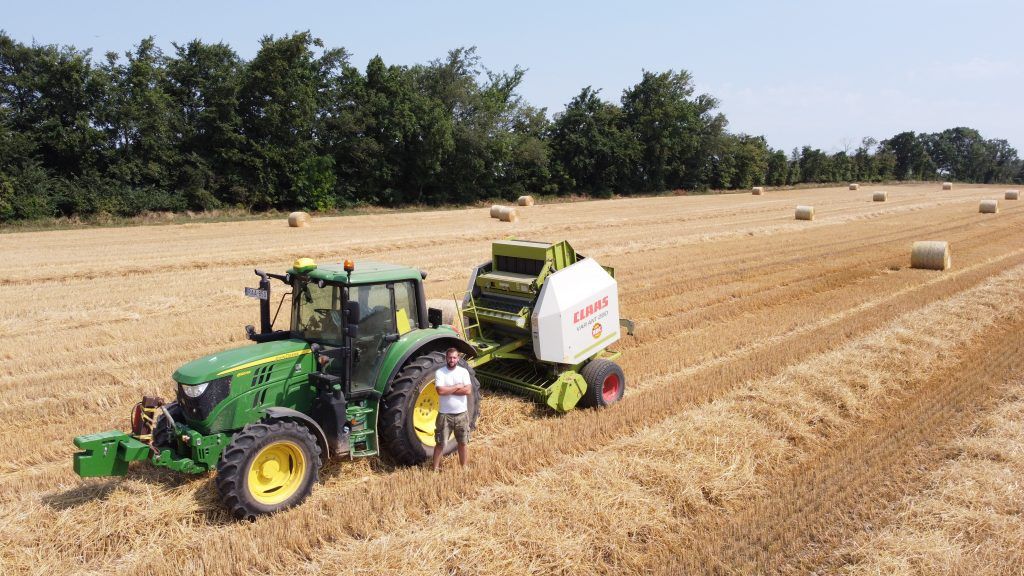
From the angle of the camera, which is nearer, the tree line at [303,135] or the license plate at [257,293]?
the license plate at [257,293]

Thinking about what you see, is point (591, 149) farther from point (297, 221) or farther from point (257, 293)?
point (257, 293)

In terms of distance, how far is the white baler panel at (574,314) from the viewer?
7.17 m

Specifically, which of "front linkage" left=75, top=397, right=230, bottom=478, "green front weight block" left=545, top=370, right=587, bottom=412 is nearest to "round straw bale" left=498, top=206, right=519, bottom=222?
"green front weight block" left=545, top=370, right=587, bottom=412

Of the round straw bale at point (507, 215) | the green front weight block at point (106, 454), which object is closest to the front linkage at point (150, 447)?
the green front weight block at point (106, 454)

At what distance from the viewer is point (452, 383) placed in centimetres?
582

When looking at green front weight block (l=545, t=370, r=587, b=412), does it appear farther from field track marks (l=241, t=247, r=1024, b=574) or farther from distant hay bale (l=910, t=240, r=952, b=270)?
distant hay bale (l=910, t=240, r=952, b=270)

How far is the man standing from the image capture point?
581 cm

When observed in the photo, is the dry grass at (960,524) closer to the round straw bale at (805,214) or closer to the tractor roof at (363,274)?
the tractor roof at (363,274)

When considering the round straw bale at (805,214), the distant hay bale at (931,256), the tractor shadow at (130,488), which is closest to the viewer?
the tractor shadow at (130,488)

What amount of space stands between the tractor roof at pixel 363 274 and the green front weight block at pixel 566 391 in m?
1.87

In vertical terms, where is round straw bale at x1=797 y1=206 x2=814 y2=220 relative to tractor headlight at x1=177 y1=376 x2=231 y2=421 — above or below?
above

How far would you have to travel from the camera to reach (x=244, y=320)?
1143cm

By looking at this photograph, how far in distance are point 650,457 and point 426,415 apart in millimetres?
2049

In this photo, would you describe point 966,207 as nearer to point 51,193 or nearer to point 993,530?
point 993,530
